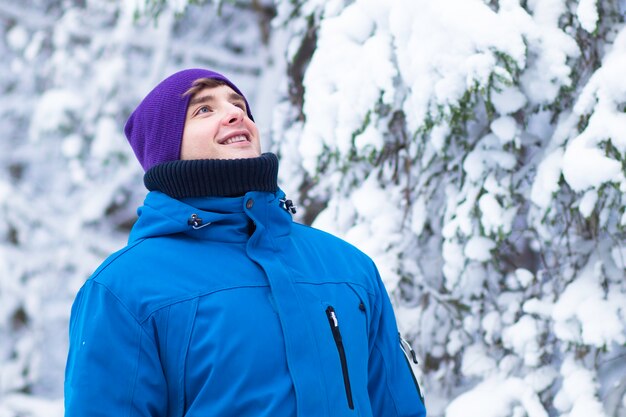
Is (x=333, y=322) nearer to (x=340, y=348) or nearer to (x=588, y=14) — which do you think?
(x=340, y=348)

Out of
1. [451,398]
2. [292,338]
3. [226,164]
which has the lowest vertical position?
[451,398]

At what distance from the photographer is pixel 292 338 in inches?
62.4

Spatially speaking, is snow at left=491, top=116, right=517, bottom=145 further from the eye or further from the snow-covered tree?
the eye

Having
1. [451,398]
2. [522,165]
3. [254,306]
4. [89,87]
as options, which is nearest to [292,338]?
[254,306]

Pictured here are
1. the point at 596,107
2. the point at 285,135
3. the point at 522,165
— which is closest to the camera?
the point at 596,107

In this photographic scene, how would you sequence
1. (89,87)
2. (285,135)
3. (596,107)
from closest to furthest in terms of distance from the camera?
(596,107), (285,135), (89,87)

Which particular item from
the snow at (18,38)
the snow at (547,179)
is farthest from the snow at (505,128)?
the snow at (18,38)

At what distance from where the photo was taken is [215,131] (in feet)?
5.88

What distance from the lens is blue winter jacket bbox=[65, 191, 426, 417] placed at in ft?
4.93

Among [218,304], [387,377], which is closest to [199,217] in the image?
[218,304]

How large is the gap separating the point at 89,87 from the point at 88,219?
2.57ft

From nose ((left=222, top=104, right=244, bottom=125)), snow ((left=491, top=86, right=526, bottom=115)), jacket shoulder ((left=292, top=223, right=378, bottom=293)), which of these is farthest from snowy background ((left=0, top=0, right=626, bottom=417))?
nose ((left=222, top=104, right=244, bottom=125))

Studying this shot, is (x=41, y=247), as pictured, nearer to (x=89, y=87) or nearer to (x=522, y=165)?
(x=89, y=87)

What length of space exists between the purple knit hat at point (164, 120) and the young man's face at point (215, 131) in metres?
0.02
